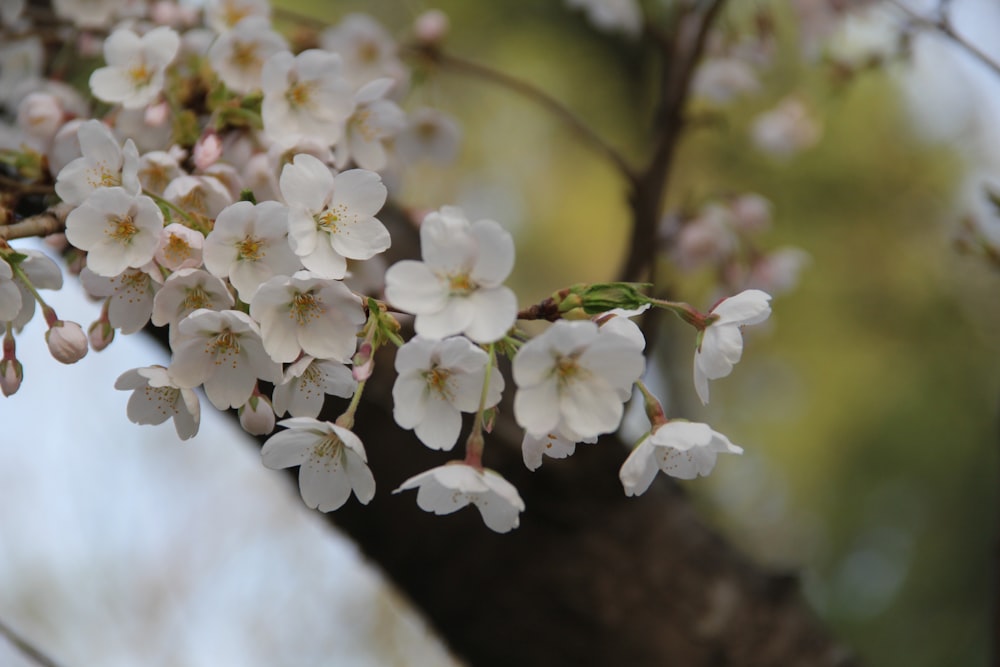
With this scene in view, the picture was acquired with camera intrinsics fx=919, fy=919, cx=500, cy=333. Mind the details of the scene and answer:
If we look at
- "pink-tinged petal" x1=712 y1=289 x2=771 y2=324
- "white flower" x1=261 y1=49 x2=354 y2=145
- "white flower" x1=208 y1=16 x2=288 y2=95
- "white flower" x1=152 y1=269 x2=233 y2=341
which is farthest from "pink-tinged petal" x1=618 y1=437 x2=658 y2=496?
"white flower" x1=208 y1=16 x2=288 y2=95

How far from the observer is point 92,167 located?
0.74 metres

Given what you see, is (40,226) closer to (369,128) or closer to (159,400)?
(159,400)

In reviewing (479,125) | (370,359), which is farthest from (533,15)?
(370,359)

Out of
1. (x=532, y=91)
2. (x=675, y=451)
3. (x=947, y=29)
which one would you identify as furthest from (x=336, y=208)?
(x=947, y=29)

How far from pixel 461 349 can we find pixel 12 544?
3638 millimetres

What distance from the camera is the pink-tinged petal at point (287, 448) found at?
2.23ft

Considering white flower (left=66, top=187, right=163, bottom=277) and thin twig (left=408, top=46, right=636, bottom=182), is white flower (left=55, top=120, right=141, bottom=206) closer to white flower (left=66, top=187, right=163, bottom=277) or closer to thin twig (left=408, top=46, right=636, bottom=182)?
white flower (left=66, top=187, right=163, bottom=277)

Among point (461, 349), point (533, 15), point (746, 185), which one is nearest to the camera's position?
point (461, 349)

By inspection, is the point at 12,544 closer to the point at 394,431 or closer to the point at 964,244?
the point at 394,431

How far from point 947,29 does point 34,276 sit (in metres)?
1.22

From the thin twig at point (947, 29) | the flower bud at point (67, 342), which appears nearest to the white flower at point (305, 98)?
the flower bud at point (67, 342)

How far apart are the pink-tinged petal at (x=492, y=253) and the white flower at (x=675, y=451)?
0.59 feet

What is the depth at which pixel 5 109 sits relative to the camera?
1211mm

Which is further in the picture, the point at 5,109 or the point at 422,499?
the point at 5,109
